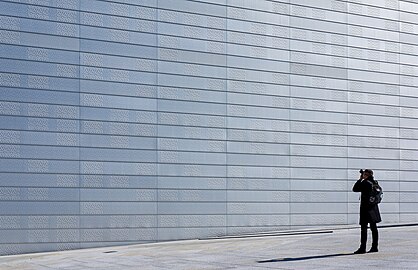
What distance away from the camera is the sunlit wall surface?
827 inches

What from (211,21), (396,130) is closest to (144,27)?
(211,21)

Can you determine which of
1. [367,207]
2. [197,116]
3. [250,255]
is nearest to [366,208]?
[367,207]

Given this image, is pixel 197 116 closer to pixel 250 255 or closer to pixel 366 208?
pixel 250 255

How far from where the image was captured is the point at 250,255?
1650 cm

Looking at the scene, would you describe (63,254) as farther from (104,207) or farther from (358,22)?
(358,22)

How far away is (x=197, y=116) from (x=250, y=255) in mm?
7445

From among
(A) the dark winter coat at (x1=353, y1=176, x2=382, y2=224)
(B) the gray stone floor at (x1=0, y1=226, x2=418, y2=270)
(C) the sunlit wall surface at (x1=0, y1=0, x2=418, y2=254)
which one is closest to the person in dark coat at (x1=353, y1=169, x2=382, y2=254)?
(A) the dark winter coat at (x1=353, y1=176, x2=382, y2=224)

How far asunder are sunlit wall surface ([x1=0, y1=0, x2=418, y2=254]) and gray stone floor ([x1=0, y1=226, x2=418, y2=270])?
1.49 m

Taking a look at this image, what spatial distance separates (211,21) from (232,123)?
3.31 metres

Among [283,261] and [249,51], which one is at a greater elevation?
[249,51]

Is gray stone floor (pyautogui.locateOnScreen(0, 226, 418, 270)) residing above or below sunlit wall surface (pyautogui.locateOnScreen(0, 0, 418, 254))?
below

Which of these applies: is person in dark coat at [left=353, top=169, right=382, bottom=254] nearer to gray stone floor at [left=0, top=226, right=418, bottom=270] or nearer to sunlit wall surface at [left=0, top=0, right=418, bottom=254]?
gray stone floor at [left=0, top=226, right=418, bottom=270]

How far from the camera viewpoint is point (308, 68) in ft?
81.9

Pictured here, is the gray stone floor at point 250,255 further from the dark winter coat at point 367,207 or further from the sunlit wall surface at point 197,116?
the sunlit wall surface at point 197,116
